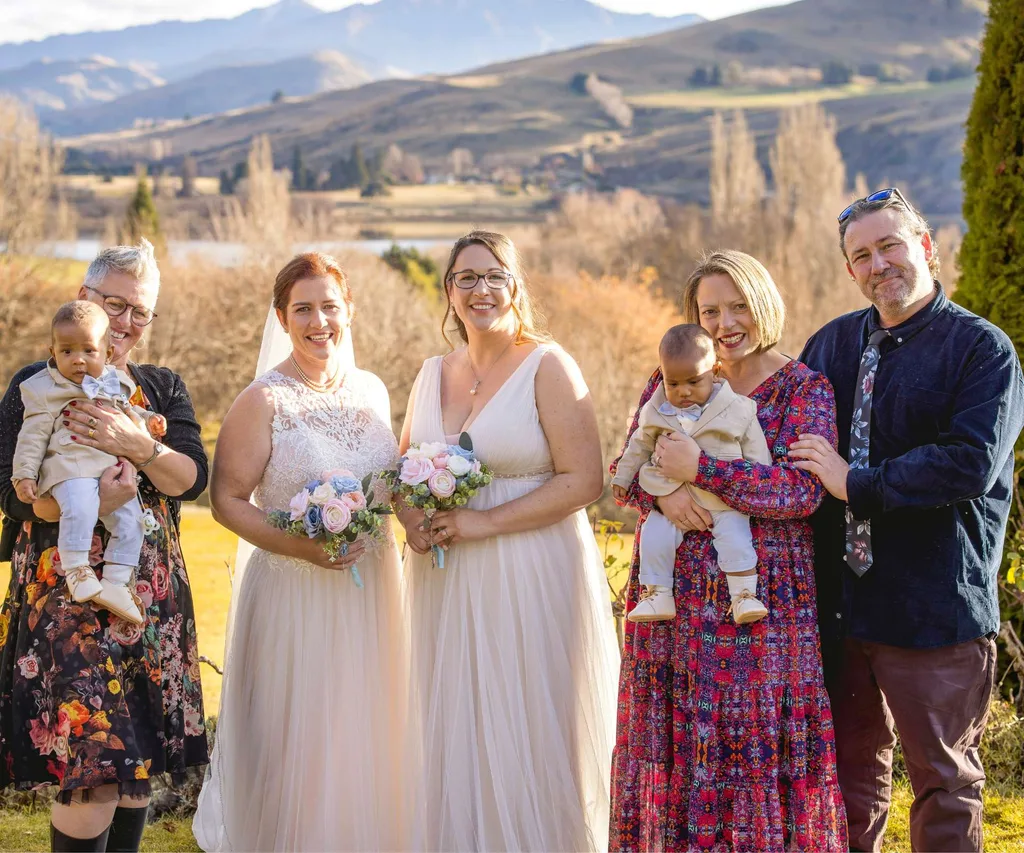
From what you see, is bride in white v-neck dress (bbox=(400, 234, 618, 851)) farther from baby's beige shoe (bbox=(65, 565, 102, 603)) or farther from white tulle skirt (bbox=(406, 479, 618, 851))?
baby's beige shoe (bbox=(65, 565, 102, 603))

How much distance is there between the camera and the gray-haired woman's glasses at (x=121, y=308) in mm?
3976

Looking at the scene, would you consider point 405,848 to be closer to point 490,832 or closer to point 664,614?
point 490,832

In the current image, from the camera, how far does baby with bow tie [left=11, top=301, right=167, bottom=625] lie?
3.64 meters

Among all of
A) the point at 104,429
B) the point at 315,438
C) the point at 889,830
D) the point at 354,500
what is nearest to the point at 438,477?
the point at 354,500

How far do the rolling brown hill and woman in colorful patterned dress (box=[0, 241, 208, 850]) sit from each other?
314ft

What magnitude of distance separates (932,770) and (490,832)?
1730mm

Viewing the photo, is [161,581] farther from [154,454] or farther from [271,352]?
[271,352]

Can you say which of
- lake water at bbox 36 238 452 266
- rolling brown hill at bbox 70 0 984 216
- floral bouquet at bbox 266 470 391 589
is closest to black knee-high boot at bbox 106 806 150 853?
floral bouquet at bbox 266 470 391 589

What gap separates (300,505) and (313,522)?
3.5 inches

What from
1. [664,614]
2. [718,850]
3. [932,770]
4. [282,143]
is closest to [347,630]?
[664,614]

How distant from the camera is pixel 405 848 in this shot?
4406 millimetres

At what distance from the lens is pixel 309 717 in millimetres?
4395

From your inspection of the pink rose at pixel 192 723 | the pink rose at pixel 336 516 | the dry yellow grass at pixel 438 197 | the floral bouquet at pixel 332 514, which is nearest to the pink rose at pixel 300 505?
the floral bouquet at pixel 332 514

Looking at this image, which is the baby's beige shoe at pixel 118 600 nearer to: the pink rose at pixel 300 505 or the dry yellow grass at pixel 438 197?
the pink rose at pixel 300 505
